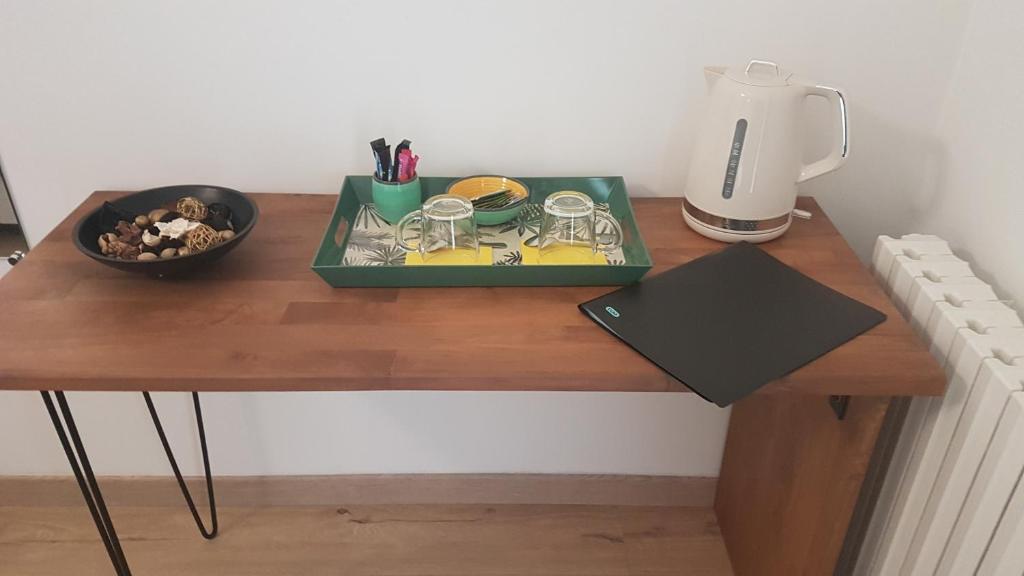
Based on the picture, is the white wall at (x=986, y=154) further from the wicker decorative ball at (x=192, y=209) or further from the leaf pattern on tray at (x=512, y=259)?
the wicker decorative ball at (x=192, y=209)

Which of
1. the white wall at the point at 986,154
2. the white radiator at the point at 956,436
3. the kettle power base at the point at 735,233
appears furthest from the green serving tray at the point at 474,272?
the white wall at the point at 986,154

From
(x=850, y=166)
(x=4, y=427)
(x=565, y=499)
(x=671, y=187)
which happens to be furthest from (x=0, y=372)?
(x=850, y=166)

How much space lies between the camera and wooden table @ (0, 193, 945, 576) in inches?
38.2

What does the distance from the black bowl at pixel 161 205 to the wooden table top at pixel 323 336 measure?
37 mm

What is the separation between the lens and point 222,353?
1002 millimetres

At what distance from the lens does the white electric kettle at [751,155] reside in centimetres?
117

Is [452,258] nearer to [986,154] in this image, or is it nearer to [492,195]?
[492,195]

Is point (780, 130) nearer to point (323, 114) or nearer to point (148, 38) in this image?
point (323, 114)

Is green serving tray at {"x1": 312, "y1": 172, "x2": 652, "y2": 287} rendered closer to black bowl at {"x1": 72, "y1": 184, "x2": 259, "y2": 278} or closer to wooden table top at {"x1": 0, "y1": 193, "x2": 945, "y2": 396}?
wooden table top at {"x1": 0, "y1": 193, "x2": 945, "y2": 396}

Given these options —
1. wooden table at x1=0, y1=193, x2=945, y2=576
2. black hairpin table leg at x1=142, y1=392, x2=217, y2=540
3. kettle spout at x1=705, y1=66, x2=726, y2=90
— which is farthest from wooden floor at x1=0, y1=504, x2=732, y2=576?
kettle spout at x1=705, y1=66, x2=726, y2=90

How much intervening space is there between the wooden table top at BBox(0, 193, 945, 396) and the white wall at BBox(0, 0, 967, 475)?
26 cm

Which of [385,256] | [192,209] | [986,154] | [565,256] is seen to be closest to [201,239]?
[192,209]

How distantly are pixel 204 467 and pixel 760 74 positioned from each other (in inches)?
59.3

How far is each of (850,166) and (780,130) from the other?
0.34m
